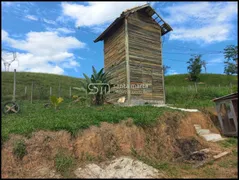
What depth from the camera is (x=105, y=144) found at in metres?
7.55

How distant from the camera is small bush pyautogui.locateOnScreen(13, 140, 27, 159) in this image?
6.14 metres

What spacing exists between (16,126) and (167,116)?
6658 millimetres

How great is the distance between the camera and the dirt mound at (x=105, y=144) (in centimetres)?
598

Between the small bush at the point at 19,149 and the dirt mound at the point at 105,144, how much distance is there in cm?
9

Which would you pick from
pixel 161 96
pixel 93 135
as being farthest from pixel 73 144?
pixel 161 96

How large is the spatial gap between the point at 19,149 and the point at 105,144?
2.74 m

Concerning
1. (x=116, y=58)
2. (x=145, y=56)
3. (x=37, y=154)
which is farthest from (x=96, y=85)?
(x=37, y=154)

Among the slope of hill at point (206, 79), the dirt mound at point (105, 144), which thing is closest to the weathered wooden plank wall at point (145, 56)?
the dirt mound at point (105, 144)

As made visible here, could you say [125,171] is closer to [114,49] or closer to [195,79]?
[114,49]

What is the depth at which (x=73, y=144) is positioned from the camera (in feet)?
23.3

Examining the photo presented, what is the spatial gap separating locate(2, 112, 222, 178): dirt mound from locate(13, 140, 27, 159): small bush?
92 millimetres
